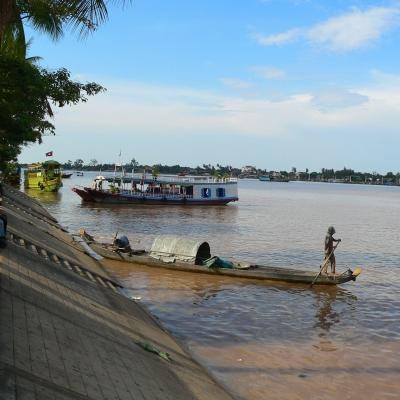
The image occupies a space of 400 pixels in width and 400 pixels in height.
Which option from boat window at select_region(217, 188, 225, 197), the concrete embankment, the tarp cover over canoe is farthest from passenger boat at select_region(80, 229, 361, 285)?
boat window at select_region(217, 188, 225, 197)

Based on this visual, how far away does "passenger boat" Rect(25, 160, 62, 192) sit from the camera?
68.6m

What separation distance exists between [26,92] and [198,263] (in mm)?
9614

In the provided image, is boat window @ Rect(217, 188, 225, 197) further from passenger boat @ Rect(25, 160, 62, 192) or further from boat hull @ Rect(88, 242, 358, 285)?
boat hull @ Rect(88, 242, 358, 285)

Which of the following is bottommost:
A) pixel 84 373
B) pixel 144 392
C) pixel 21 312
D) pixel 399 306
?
pixel 399 306

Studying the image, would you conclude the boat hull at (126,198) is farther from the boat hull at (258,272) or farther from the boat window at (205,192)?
the boat hull at (258,272)

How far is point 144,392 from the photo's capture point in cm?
598

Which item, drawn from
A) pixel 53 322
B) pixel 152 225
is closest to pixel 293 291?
pixel 53 322

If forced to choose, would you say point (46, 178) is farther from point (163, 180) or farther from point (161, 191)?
point (161, 191)

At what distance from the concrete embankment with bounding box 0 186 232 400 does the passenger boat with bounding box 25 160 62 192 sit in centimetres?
6063

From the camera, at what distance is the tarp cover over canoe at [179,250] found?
1867 centimetres

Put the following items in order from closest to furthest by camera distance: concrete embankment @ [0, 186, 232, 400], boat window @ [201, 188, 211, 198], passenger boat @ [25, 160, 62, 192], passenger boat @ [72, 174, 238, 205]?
concrete embankment @ [0, 186, 232, 400], passenger boat @ [72, 174, 238, 205], boat window @ [201, 188, 211, 198], passenger boat @ [25, 160, 62, 192]

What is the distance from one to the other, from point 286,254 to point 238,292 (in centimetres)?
1039

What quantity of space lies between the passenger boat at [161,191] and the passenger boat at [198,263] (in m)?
33.9

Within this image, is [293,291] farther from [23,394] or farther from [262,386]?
[23,394]
